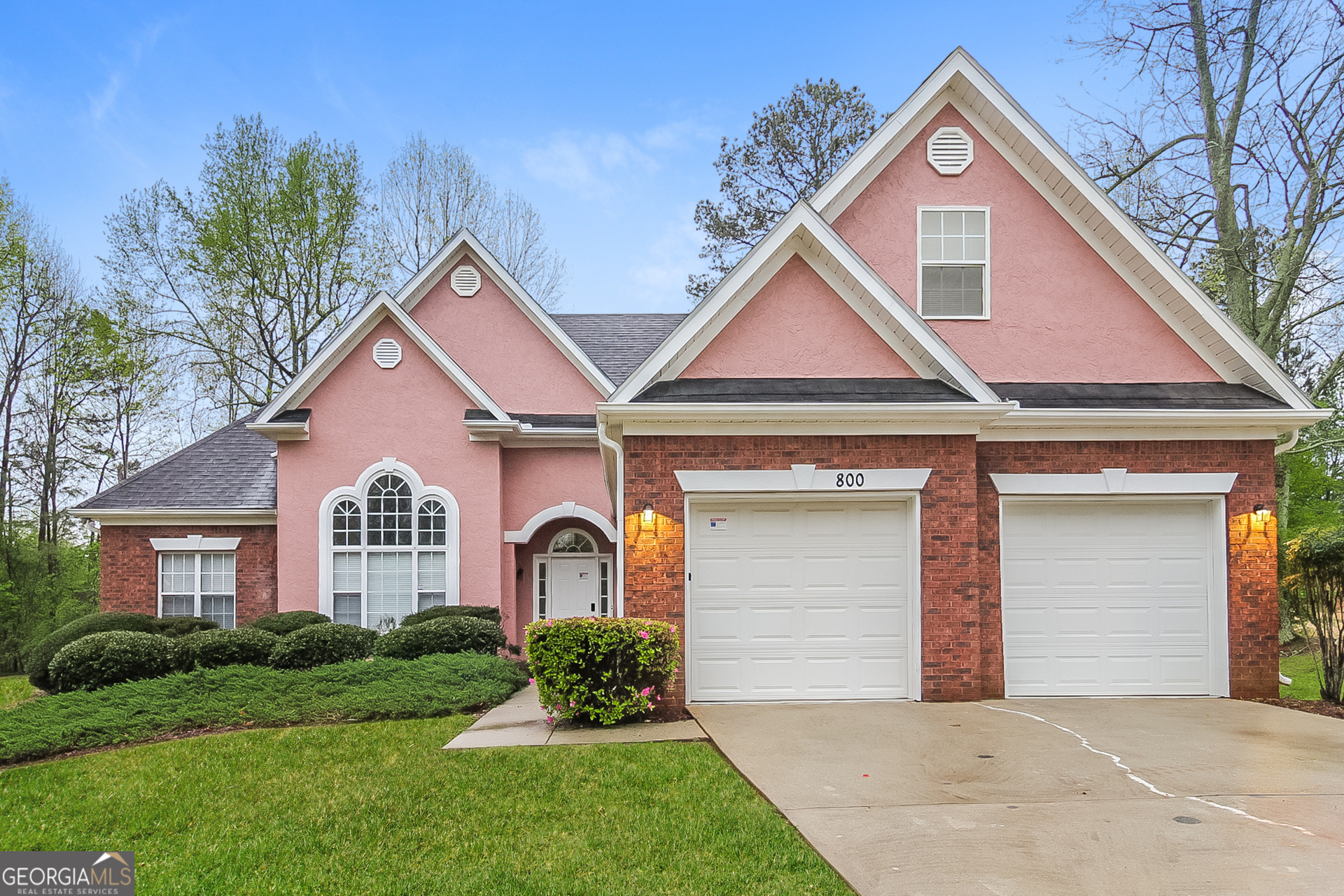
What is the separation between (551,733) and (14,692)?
1120 cm

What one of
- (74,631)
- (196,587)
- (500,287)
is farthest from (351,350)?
(74,631)

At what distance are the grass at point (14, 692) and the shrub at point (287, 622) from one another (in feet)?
10.7

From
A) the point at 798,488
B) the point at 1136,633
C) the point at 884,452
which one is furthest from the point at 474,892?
the point at 1136,633

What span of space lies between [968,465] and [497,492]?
8.49 metres

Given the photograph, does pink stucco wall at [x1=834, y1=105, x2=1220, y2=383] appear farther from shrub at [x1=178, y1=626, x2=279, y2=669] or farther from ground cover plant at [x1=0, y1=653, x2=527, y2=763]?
shrub at [x1=178, y1=626, x2=279, y2=669]

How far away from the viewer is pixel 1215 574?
1035 centimetres

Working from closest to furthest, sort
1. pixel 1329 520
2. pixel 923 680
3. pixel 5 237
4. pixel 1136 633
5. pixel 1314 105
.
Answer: pixel 923 680 < pixel 1136 633 < pixel 1314 105 < pixel 1329 520 < pixel 5 237

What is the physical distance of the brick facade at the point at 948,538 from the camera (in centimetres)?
948

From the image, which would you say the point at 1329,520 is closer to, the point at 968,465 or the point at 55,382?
the point at 968,465

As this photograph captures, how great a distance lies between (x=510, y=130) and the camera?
93.6ft

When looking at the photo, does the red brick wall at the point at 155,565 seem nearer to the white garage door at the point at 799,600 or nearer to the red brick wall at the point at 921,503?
the red brick wall at the point at 921,503

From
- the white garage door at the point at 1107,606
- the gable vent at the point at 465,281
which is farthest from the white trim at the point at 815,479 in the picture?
the gable vent at the point at 465,281

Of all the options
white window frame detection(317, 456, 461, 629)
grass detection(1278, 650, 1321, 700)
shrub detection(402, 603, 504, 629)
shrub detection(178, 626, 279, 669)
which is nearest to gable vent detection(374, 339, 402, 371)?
white window frame detection(317, 456, 461, 629)

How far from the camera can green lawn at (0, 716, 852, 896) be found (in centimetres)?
474
